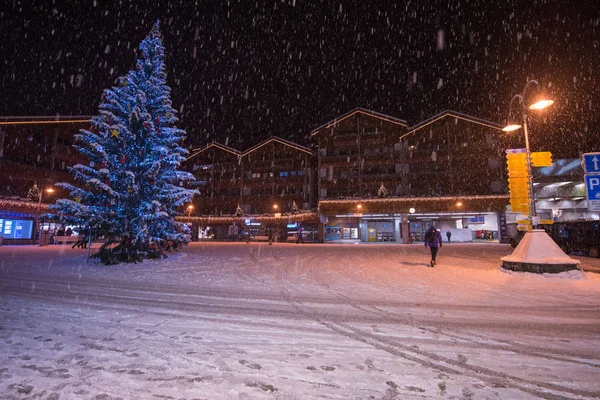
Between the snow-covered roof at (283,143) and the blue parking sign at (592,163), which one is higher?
the snow-covered roof at (283,143)

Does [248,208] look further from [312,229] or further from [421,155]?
[421,155]

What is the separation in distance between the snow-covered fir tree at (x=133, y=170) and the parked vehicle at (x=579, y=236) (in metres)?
20.1

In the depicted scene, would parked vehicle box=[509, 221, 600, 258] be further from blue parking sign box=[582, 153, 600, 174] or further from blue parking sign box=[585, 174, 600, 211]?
blue parking sign box=[585, 174, 600, 211]

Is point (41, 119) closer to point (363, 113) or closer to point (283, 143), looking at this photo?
point (283, 143)

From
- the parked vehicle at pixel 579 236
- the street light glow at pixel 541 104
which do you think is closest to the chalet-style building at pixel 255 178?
the parked vehicle at pixel 579 236

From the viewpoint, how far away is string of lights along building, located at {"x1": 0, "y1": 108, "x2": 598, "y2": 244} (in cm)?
3194

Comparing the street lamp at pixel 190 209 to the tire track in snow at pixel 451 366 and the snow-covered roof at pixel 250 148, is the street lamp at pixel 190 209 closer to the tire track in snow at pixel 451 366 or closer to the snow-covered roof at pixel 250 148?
the snow-covered roof at pixel 250 148

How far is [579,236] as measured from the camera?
16438mm

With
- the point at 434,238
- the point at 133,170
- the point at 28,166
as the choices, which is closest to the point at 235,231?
the point at 28,166

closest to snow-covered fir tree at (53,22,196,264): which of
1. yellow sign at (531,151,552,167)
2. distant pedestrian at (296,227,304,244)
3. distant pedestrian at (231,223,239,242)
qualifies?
yellow sign at (531,151,552,167)

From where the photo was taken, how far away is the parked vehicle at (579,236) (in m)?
15.3

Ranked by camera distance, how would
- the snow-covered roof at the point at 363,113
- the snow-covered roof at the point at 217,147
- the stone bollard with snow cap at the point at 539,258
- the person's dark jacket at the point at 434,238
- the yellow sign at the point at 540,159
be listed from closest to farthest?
the stone bollard with snow cap at the point at 539,258 < the yellow sign at the point at 540,159 < the person's dark jacket at the point at 434,238 < the snow-covered roof at the point at 363,113 < the snow-covered roof at the point at 217,147

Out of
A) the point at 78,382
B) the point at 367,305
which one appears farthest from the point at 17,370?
the point at 367,305

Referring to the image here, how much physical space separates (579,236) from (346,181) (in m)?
28.2
